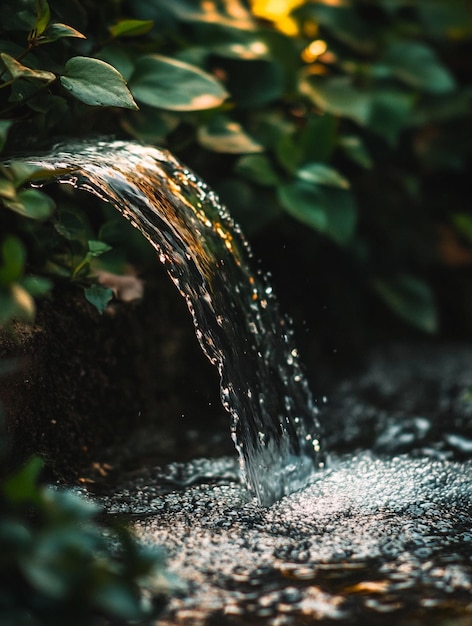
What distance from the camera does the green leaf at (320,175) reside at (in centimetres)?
192

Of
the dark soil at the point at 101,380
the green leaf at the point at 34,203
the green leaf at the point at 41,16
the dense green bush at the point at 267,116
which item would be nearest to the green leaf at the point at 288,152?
the dense green bush at the point at 267,116

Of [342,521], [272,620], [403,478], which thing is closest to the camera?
[272,620]

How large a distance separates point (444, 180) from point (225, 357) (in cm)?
158

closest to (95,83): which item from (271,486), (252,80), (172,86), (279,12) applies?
(172,86)

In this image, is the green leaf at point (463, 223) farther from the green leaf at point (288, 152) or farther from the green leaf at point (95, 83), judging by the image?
the green leaf at point (95, 83)

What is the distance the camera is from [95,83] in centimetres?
129

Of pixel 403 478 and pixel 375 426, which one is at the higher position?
pixel 403 478

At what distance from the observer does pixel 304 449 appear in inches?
64.7

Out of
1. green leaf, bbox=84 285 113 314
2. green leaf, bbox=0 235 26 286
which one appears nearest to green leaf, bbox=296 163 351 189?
Result: green leaf, bbox=84 285 113 314

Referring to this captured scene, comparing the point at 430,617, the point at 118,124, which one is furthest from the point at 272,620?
the point at 118,124

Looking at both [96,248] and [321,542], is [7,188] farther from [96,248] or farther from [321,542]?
[321,542]

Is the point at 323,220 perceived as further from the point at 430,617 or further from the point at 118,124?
the point at 430,617

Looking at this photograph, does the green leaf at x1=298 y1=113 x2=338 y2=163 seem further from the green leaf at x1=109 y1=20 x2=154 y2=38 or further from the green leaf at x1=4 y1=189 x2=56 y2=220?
the green leaf at x1=4 y1=189 x2=56 y2=220

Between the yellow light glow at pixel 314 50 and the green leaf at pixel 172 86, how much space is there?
780 millimetres
